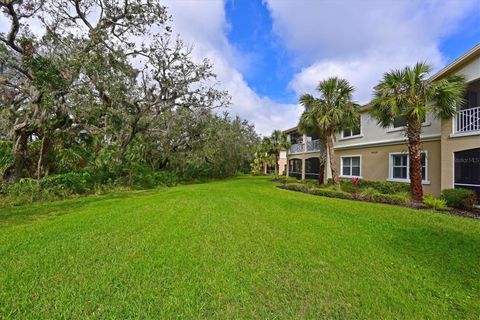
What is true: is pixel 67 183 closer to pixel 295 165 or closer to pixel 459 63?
pixel 459 63

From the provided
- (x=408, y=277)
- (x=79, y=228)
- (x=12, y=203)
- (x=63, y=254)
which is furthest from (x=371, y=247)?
(x=12, y=203)

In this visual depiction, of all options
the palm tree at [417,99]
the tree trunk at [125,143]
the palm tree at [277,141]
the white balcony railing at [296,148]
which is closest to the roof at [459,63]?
the palm tree at [417,99]

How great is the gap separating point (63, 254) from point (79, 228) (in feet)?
6.41

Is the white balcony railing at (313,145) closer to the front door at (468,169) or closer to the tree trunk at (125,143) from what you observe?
the front door at (468,169)

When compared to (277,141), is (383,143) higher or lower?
lower

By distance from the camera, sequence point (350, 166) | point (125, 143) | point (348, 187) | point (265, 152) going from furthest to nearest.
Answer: point (265, 152), point (125, 143), point (350, 166), point (348, 187)

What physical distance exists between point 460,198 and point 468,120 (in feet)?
11.5

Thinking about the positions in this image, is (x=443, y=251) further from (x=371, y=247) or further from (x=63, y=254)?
(x=63, y=254)

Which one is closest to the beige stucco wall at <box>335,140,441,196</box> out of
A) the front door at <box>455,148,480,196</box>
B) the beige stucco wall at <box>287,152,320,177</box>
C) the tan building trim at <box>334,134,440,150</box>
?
the tan building trim at <box>334,134,440,150</box>

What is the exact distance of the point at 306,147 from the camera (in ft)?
72.0

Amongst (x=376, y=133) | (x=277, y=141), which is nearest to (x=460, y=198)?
(x=376, y=133)

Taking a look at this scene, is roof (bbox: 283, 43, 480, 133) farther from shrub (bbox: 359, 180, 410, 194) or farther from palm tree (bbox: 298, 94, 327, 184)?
palm tree (bbox: 298, 94, 327, 184)

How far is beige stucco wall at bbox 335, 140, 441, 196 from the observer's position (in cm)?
→ 1124

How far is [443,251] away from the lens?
4.85m
